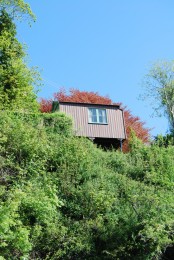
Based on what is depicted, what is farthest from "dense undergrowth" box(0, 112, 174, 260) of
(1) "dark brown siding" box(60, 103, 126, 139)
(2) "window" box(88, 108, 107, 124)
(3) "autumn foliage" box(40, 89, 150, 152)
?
(3) "autumn foliage" box(40, 89, 150, 152)

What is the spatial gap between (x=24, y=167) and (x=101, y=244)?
3523 mm

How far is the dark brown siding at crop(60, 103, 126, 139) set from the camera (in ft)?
84.2

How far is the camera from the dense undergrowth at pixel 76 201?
958cm

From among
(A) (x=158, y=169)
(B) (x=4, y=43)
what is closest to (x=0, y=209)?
(A) (x=158, y=169)

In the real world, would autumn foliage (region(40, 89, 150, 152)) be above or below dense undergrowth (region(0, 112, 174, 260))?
above

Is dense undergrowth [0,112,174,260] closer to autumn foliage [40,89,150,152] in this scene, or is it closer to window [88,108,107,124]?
window [88,108,107,124]

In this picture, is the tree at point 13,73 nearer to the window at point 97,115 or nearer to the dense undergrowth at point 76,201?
the window at point 97,115

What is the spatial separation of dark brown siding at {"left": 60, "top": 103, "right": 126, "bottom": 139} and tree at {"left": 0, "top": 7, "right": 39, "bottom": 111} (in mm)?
2841

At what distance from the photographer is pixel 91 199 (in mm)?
11414

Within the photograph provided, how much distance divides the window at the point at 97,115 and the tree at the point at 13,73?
4038 millimetres

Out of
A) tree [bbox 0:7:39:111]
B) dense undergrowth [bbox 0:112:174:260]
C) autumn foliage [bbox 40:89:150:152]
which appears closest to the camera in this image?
dense undergrowth [bbox 0:112:174:260]

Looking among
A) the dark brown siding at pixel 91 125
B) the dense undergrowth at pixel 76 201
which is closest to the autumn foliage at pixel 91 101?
the dark brown siding at pixel 91 125

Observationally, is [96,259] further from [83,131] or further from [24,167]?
[83,131]

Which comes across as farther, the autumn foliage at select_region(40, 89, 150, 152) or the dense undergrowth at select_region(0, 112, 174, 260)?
the autumn foliage at select_region(40, 89, 150, 152)
